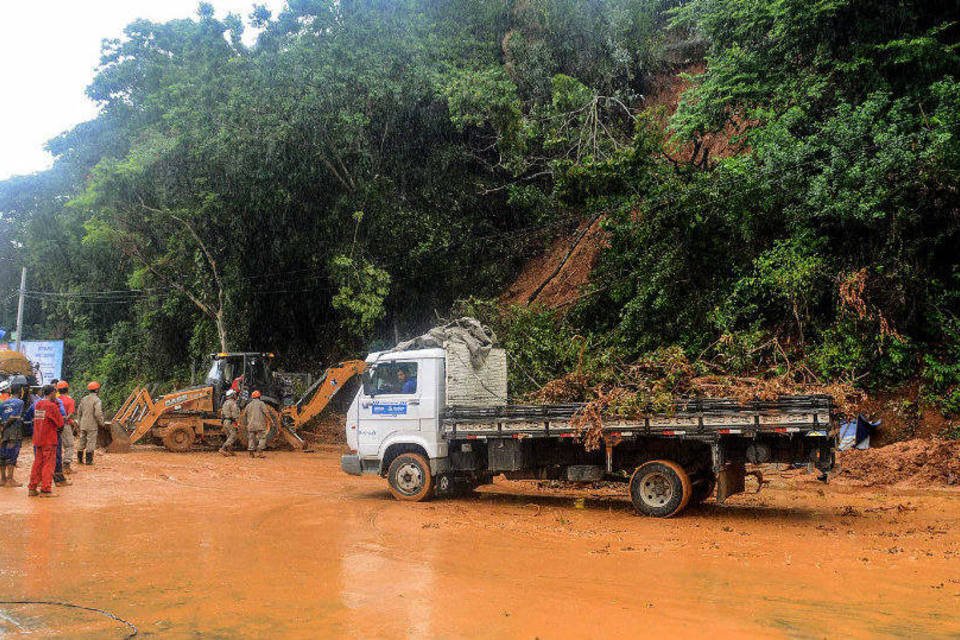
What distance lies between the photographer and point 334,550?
28.8ft

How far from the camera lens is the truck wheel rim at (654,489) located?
435 inches

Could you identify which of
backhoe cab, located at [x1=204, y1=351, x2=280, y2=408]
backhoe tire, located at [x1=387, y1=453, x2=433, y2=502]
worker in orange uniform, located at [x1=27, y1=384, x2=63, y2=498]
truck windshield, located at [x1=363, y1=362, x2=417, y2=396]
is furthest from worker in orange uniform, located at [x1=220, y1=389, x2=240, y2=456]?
backhoe tire, located at [x1=387, y1=453, x2=433, y2=502]

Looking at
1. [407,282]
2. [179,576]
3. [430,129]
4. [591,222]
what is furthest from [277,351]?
[179,576]

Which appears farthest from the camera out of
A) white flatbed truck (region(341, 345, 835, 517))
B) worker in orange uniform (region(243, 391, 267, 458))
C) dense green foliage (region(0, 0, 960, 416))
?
worker in orange uniform (region(243, 391, 267, 458))

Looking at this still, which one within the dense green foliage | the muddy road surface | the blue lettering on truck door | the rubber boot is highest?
the dense green foliage

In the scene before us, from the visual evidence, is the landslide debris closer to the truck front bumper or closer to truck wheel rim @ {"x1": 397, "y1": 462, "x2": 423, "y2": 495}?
truck wheel rim @ {"x1": 397, "y1": 462, "x2": 423, "y2": 495}

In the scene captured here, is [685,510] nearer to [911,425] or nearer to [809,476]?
[809,476]

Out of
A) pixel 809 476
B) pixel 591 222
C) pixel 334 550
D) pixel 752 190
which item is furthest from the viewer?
pixel 591 222

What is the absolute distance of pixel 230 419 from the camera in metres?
21.9

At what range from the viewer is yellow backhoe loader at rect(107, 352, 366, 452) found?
22000mm

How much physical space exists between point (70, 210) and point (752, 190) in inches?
1290

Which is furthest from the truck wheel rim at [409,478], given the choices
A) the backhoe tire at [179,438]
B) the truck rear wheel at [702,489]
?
the backhoe tire at [179,438]

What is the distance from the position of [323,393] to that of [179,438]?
13.6ft

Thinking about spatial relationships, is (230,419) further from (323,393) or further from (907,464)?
(907,464)
